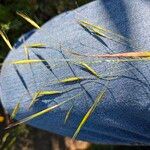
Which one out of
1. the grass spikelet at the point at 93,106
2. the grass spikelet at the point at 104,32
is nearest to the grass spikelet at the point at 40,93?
the grass spikelet at the point at 93,106

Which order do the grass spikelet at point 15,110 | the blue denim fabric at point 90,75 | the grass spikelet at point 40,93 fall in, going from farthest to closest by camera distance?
the grass spikelet at point 15,110 < the grass spikelet at point 40,93 < the blue denim fabric at point 90,75

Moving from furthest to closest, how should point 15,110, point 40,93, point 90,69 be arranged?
point 15,110
point 40,93
point 90,69

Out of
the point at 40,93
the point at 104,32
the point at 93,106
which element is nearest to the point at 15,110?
the point at 40,93

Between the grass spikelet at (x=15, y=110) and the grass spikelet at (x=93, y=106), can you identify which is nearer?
the grass spikelet at (x=93, y=106)

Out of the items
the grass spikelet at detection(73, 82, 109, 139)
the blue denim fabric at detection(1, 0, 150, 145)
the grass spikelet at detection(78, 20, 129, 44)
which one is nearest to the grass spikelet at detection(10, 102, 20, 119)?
the blue denim fabric at detection(1, 0, 150, 145)

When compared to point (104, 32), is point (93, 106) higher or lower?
lower

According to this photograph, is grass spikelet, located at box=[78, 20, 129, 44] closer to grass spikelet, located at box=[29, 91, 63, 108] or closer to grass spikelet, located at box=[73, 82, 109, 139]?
grass spikelet, located at box=[73, 82, 109, 139]

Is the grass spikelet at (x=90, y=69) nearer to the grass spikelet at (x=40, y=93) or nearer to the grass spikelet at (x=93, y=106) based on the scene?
the grass spikelet at (x=93, y=106)

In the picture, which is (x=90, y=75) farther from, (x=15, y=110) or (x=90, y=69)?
(x=15, y=110)

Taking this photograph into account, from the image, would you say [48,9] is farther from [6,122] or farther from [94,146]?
[94,146]
